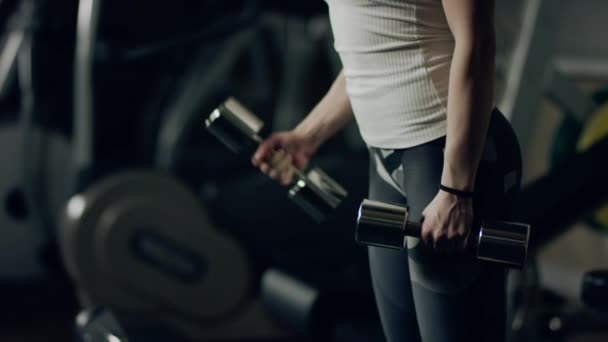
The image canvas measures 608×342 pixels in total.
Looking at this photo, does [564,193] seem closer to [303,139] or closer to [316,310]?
[316,310]

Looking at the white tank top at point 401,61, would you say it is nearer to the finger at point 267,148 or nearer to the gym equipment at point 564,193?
the finger at point 267,148

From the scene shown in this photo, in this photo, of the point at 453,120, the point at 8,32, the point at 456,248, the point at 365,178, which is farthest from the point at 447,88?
the point at 8,32

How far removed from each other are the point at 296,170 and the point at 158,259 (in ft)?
4.45

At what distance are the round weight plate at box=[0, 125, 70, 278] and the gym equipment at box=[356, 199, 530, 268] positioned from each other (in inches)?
72.3

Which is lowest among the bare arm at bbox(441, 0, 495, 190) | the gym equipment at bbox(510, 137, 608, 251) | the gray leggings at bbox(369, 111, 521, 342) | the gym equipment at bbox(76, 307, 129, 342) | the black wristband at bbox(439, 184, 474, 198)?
the gym equipment at bbox(510, 137, 608, 251)

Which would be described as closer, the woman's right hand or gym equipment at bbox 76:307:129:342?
the woman's right hand

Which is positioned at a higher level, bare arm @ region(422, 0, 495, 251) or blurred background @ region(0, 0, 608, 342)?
bare arm @ region(422, 0, 495, 251)

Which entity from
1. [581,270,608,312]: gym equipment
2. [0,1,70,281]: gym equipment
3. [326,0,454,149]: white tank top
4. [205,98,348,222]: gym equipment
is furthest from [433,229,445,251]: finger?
[0,1,70,281]: gym equipment

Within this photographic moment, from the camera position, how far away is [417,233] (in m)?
0.89

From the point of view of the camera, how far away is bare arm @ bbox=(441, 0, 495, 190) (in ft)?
2.78

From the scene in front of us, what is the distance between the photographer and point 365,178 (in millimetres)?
1763

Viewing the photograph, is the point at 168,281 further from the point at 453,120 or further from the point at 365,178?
the point at 453,120

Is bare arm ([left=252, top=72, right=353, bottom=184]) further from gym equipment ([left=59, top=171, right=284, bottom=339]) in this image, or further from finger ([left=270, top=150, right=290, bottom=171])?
gym equipment ([left=59, top=171, right=284, bottom=339])

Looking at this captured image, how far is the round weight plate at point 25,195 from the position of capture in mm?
2564
